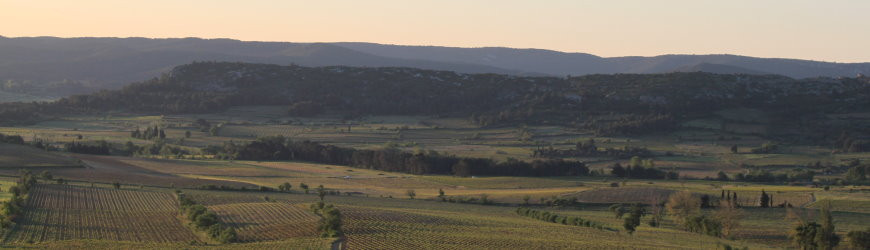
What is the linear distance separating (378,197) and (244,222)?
28230 mm

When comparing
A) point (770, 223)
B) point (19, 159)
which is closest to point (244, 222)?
point (770, 223)

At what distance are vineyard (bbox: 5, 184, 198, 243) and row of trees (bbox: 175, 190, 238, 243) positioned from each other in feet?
2.74

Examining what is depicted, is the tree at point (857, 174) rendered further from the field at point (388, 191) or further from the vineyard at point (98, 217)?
the vineyard at point (98, 217)

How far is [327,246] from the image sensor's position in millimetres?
52844

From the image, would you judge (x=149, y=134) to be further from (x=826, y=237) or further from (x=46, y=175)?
(x=826, y=237)

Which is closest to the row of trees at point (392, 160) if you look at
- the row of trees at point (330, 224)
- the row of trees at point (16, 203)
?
the row of trees at point (16, 203)

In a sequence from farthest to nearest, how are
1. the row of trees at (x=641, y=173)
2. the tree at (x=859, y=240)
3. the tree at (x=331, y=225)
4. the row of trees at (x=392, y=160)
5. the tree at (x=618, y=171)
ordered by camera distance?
the row of trees at (x=392, y=160), the tree at (x=618, y=171), the row of trees at (x=641, y=173), the tree at (x=859, y=240), the tree at (x=331, y=225)

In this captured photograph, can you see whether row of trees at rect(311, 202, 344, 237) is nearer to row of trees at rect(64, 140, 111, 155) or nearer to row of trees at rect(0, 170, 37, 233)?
row of trees at rect(0, 170, 37, 233)

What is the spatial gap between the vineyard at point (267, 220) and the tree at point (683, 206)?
2981 centimetres

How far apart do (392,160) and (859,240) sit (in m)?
65.8

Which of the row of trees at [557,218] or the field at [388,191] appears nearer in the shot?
the field at [388,191]

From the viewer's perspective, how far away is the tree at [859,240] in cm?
6187

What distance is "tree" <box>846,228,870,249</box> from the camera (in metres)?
61.9

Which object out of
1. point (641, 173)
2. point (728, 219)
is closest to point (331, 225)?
point (728, 219)
